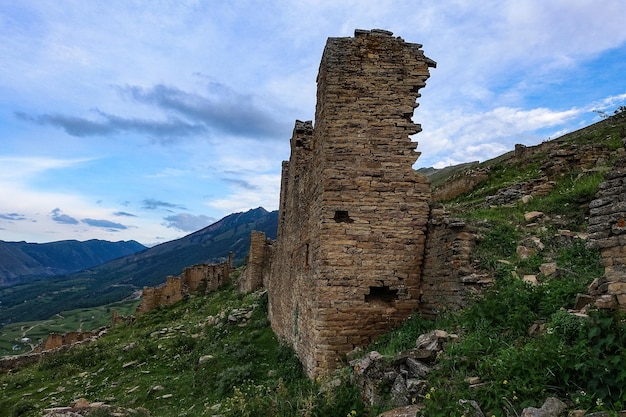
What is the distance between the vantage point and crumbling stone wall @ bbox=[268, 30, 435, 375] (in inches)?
A: 389

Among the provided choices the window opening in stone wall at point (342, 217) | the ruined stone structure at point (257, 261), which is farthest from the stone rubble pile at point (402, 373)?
the ruined stone structure at point (257, 261)

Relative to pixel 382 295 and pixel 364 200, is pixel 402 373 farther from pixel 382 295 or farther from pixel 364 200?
pixel 364 200

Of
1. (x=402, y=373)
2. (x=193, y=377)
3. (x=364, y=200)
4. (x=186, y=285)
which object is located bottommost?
(x=193, y=377)

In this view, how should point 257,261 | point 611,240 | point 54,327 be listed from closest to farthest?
point 611,240 < point 257,261 < point 54,327

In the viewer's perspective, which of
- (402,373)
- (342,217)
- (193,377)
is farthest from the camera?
(193,377)

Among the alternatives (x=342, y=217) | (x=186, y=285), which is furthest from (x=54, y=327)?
(x=342, y=217)

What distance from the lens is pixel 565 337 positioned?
5.32 m

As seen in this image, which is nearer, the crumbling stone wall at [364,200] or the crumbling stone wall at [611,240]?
the crumbling stone wall at [611,240]

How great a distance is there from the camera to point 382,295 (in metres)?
10.3

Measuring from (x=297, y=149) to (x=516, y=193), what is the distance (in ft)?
25.3

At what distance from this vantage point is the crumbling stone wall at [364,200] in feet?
32.4

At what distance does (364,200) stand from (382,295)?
7.40ft

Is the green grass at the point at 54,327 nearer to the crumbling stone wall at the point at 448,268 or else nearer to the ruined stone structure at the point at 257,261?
the ruined stone structure at the point at 257,261

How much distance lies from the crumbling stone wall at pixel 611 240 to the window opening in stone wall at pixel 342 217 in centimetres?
509
